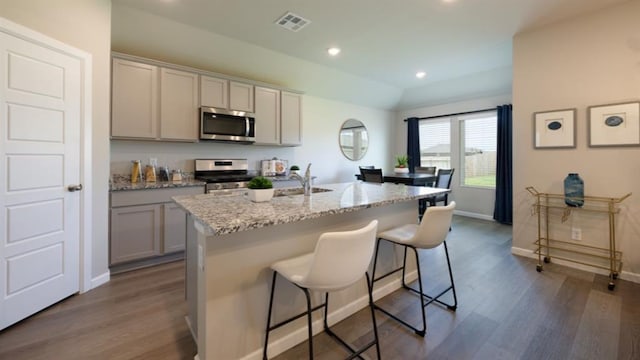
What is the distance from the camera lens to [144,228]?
116 inches

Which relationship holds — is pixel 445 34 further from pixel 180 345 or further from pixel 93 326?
pixel 93 326

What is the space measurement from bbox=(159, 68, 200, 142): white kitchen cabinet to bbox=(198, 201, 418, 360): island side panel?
2.44 meters

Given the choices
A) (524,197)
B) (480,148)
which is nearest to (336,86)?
(480,148)

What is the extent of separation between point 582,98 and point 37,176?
5087mm

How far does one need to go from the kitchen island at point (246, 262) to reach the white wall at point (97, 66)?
51.3 inches

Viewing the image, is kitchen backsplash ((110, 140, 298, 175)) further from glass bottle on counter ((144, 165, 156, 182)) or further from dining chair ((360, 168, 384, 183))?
dining chair ((360, 168, 384, 183))

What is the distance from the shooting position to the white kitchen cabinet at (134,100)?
3000 millimetres

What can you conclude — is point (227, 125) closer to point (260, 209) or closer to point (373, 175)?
point (373, 175)

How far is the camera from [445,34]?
342cm

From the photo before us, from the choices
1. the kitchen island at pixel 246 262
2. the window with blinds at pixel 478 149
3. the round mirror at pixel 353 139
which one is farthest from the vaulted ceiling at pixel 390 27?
the kitchen island at pixel 246 262

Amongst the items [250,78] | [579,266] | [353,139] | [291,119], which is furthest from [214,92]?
[579,266]

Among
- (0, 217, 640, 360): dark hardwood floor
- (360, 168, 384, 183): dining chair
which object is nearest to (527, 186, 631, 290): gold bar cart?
(0, 217, 640, 360): dark hardwood floor

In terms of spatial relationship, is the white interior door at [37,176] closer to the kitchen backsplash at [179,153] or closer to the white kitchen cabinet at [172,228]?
the white kitchen cabinet at [172,228]

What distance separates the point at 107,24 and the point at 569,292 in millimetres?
4894
